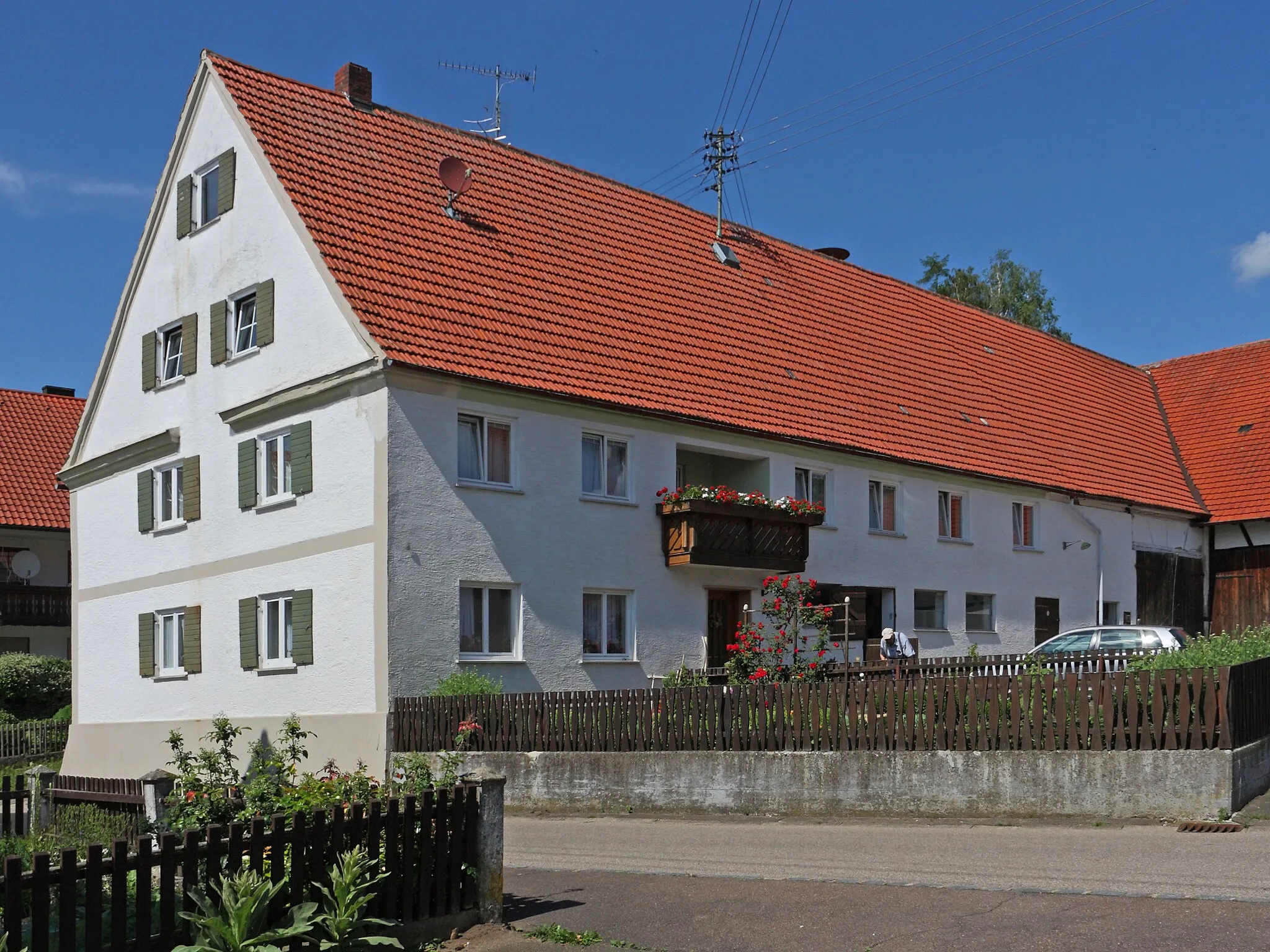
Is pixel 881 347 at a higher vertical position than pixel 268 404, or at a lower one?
higher

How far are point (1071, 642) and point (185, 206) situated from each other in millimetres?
18887

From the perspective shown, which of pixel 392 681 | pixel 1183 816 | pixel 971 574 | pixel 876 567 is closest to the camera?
pixel 1183 816

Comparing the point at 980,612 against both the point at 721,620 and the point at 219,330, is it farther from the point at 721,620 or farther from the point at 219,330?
the point at 219,330

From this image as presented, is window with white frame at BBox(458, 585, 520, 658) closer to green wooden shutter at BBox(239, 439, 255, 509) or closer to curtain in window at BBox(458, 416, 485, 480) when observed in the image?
curtain in window at BBox(458, 416, 485, 480)

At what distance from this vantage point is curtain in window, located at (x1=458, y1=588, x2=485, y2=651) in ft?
71.2

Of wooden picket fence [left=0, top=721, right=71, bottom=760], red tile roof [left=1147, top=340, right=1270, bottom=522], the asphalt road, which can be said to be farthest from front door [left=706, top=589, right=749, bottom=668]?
red tile roof [left=1147, top=340, right=1270, bottom=522]

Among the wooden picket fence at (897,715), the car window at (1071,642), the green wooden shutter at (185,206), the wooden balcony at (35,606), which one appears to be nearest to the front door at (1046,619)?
the car window at (1071,642)

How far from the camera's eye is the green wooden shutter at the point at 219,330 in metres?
25.2

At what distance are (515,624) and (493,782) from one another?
1221 cm

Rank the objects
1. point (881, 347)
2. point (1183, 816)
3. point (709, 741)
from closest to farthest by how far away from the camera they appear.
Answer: point (1183, 816) < point (709, 741) < point (881, 347)

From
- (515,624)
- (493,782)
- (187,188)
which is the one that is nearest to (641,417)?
(515,624)

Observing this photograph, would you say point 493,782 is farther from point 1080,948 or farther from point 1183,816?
point 1183,816

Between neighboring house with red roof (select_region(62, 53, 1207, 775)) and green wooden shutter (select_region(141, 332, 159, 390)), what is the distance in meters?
0.08

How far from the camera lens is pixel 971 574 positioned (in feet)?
100
